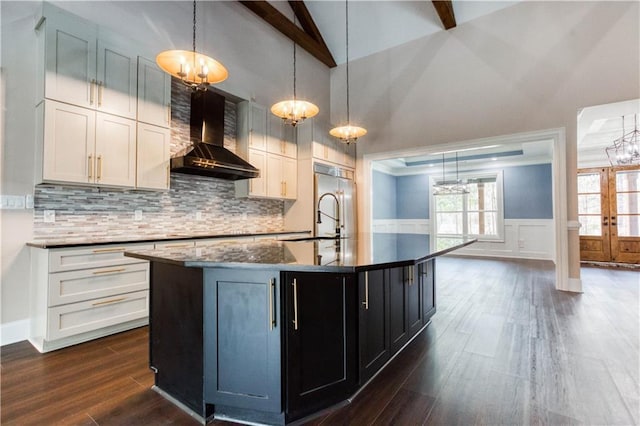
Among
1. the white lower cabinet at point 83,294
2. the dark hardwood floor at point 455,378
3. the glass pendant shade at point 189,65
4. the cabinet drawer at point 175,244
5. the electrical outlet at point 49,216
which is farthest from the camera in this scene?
the cabinet drawer at point 175,244

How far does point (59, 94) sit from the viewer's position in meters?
2.47

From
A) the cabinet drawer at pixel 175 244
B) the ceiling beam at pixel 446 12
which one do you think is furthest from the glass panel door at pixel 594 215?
the cabinet drawer at pixel 175 244

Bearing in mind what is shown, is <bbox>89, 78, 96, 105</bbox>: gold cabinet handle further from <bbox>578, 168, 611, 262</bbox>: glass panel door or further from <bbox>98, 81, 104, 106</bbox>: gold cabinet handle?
<bbox>578, 168, 611, 262</bbox>: glass panel door

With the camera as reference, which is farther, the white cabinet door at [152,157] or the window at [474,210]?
the window at [474,210]

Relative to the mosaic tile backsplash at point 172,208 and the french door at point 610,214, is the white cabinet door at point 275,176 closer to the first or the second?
→ the mosaic tile backsplash at point 172,208

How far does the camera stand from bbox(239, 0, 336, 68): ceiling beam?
4.64m

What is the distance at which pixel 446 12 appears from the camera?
4605 millimetres

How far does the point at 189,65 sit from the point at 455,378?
113 inches

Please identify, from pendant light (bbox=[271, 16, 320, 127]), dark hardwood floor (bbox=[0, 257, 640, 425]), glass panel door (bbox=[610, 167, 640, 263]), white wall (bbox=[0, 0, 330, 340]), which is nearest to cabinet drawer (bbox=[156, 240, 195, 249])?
dark hardwood floor (bbox=[0, 257, 640, 425])

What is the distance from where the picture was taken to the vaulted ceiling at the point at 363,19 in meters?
4.73

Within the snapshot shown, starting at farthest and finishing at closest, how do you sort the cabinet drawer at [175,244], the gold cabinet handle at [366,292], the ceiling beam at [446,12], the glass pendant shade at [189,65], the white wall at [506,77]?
the ceiling beam at [446,12]
the white wall at [506,77]
the cabinet drawer at [175,244]
the glass pendant shade at [189,65]
the gold cabinet handle at [366,292]

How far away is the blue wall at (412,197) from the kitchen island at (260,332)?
759cm

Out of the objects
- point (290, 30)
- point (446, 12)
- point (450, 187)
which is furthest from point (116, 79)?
point (450, 187)

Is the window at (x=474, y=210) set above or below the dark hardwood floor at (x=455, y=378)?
above
